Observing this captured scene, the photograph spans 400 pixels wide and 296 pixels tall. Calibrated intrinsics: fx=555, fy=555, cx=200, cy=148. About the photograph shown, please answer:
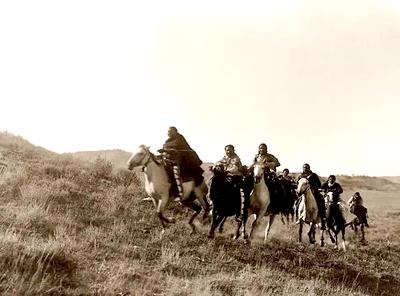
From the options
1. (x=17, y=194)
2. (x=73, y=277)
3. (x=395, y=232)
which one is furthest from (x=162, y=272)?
(x=395, y=232)

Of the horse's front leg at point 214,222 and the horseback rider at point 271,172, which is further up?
the horseback rider at point 271,172

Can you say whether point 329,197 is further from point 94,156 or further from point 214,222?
point 94,156

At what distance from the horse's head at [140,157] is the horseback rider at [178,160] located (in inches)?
27.9

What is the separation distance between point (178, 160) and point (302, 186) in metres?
5.44

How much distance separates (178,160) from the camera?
1534 centimetres

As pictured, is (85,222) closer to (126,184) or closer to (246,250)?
(246,250)

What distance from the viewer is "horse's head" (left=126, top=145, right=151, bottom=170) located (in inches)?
566

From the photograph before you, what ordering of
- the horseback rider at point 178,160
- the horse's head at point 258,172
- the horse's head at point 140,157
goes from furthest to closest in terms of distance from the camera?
the horse's head at point 258,172
the horseback rider at point 178,160
the horse's head at point 140,157

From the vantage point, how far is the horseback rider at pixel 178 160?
Answer: 15.1m

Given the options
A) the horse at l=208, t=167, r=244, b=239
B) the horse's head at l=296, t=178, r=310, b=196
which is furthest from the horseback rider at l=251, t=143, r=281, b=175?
the horse's head at l=296, t=178, r=310, b=196

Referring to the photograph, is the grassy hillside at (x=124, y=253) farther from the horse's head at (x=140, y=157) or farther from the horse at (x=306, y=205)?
the horse's head at (x=140, y=157)

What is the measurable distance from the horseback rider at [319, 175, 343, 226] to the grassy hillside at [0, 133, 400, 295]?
1.87m

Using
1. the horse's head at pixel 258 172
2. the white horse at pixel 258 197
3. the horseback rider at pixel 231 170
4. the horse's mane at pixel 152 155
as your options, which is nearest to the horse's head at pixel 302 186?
the white horse at pixel 258 197

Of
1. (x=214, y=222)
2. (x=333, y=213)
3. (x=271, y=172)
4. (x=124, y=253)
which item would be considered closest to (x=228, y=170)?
(x=214, y=222)
